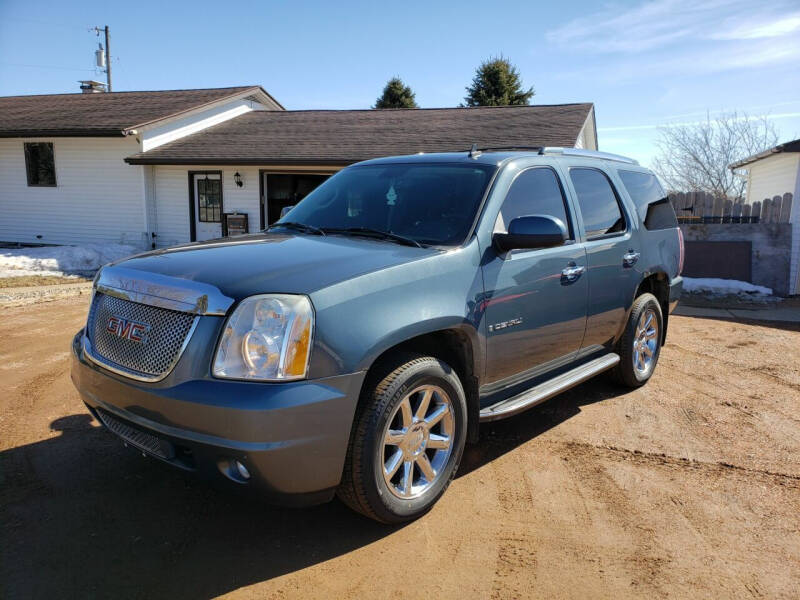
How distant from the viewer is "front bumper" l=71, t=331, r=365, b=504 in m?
2.43

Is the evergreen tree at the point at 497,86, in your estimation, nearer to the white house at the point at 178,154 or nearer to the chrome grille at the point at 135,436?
the white house at the point at 178,154

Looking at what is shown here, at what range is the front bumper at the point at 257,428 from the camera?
2.43 metres

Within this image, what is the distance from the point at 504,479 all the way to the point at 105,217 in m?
17.7

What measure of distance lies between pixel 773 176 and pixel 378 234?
15263 mm

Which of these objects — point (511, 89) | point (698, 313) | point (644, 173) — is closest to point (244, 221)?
point (698, 313)

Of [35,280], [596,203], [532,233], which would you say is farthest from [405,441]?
[35,280]

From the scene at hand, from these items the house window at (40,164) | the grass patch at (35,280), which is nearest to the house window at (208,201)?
the house window at (40,164)

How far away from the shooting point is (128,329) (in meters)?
2.90

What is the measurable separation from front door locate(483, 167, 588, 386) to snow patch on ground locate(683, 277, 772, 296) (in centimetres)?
844

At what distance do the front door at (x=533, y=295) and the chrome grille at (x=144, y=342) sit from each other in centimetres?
167

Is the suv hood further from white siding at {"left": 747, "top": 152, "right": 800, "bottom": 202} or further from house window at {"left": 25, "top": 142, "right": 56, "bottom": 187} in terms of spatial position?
house window at {"left": 25, "top": 142, "right": 56, "bottom": 187}

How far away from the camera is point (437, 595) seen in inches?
100

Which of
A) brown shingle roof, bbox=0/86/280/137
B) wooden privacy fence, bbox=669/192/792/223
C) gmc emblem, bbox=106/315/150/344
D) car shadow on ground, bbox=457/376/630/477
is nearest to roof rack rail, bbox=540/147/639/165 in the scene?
car shadow on ground, bbox=457/376/630/477

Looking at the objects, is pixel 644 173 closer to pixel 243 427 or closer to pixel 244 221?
pixel 243 427
